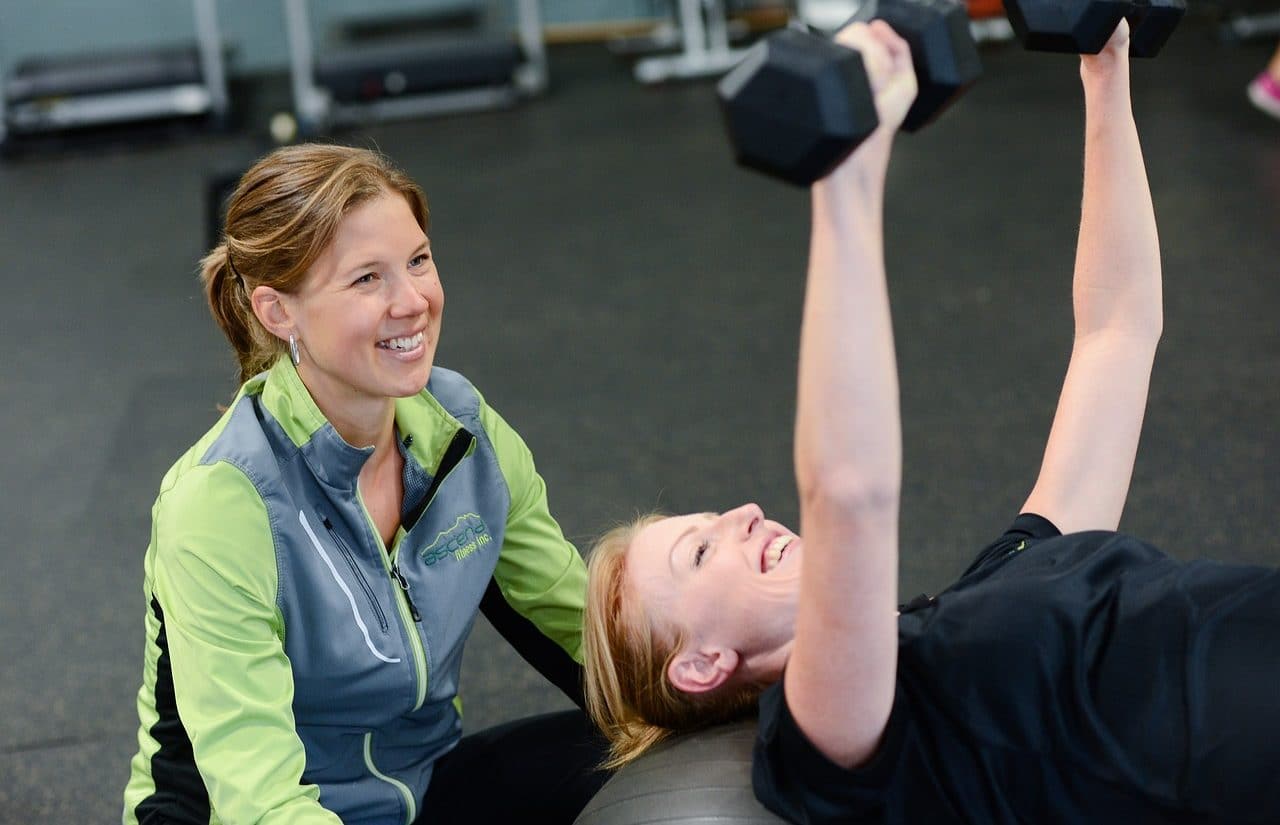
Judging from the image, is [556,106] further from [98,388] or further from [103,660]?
[103,660]

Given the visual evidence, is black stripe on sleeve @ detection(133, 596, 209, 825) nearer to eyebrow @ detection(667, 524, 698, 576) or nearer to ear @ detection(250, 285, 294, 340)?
ear @ detection(250, 285, 294, 340)

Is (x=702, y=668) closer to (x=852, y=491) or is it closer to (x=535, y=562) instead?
(x=535, y=562)

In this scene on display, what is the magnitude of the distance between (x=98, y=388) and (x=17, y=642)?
Result: 125cm

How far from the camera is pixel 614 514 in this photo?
312 cm

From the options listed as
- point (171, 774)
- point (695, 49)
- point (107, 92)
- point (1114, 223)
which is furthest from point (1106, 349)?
point (107, 92)

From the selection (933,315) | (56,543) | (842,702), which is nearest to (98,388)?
(56,543)

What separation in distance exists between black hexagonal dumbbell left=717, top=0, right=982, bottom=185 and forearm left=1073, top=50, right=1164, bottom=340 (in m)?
0.51

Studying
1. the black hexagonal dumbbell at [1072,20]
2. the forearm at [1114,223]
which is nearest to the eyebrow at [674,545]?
the forearm at [1114,223]

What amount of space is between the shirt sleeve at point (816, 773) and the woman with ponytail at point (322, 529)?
0.46 metres

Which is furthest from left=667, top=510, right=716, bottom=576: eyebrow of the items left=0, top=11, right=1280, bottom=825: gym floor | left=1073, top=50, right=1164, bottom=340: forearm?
left=0, top=11, right=1280, bottom=825: gym floor

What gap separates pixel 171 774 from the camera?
5.61 ft

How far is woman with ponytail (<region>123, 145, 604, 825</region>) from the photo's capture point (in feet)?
5.07

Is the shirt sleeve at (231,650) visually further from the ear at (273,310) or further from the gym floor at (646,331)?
the gym floor at (646,331)

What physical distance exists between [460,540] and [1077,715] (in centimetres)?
76
